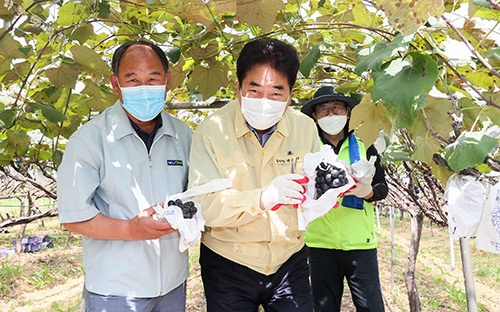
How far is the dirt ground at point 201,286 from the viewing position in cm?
691

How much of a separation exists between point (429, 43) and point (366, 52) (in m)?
0.17

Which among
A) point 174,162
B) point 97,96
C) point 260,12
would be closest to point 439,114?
point 260,12

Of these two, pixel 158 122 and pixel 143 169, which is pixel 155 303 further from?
pixel 158 122

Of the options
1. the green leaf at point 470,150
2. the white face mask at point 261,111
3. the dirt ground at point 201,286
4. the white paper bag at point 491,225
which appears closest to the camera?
the green leaf at point 470,150

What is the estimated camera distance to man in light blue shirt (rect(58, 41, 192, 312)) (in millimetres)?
1568

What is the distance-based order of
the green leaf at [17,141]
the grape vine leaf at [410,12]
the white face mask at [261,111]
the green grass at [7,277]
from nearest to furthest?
the grape vine leaf at [410,12]
the white face mask at [261,111]
the green leaf at [17,141]
the green grass at [7,277]

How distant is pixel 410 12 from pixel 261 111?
75 centimetres

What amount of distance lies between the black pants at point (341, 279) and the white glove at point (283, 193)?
4.20ft

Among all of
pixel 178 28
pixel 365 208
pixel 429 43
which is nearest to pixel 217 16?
pixel 178 28

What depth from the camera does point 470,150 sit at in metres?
1.32

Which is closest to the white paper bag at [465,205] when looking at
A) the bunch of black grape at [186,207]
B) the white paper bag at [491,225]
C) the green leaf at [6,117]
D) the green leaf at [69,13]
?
the white paper bag at [491,225]

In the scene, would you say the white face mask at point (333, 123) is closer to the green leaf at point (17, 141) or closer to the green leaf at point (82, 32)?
the green leaf at point (82, 32)

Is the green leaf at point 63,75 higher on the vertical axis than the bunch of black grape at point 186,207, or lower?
higher

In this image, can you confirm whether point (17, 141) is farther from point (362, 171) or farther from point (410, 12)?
point (410, 12)
